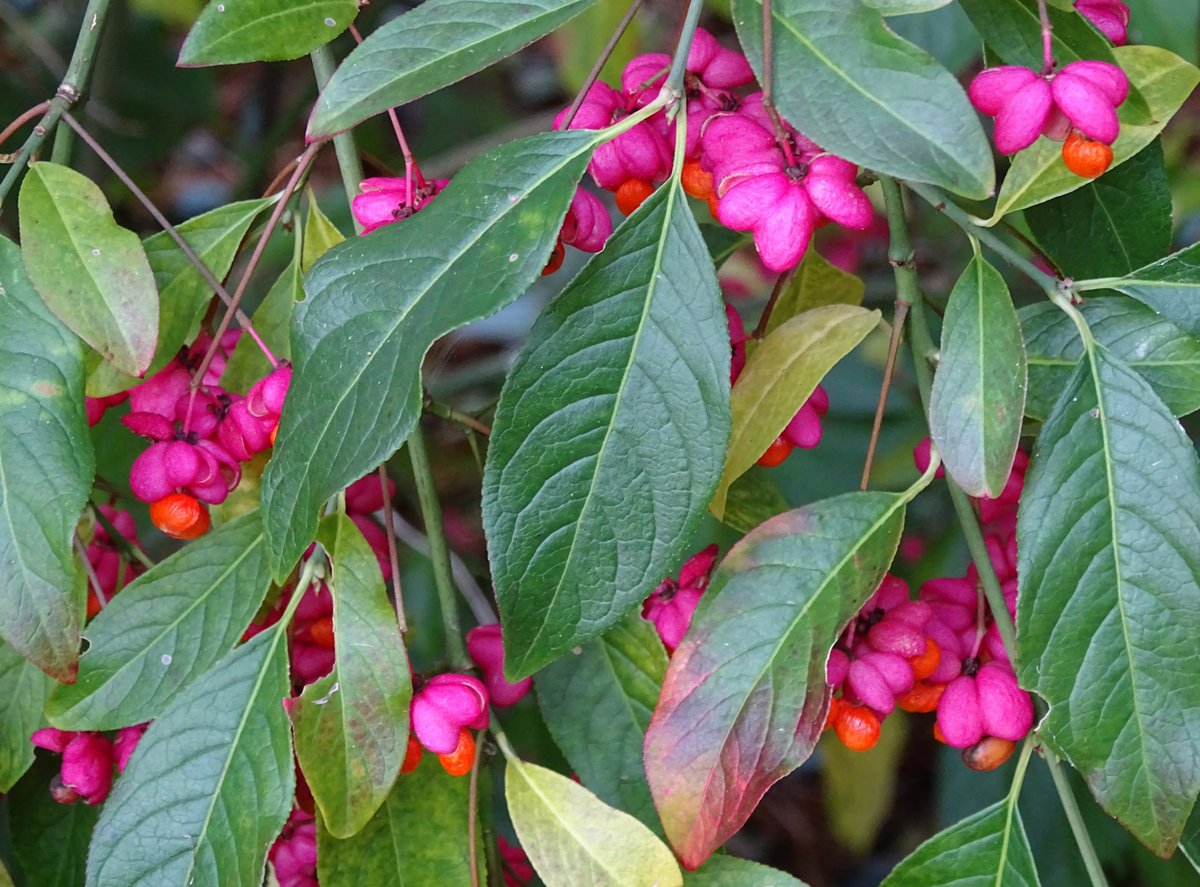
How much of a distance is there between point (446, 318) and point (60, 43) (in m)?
1.82

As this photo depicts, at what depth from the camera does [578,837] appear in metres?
0.81

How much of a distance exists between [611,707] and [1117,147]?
0.50 metres

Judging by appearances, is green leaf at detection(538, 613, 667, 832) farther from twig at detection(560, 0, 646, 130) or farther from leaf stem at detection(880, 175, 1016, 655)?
twig at detection(560, 0, 646, 130)

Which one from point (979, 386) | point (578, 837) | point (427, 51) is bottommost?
point (578, 837)

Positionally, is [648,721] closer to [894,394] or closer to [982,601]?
[982,601]

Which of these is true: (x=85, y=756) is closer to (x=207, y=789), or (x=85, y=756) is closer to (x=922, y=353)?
(x=207, y=789)

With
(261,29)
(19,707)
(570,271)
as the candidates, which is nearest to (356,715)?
(19,707)

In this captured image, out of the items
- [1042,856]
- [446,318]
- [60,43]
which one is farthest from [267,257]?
[1042,856]

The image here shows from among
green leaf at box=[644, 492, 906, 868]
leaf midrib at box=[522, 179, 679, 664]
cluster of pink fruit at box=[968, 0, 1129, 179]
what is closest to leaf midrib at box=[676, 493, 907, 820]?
green leaf at box=[644, 492, 906, 868]

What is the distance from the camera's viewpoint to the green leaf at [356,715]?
2.50ft

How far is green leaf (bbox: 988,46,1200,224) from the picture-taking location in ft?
2.64

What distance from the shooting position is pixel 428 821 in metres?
0.85

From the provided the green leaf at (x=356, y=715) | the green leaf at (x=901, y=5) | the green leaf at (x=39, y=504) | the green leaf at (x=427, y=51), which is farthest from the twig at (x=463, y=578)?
the green leaf at (x=901, y=5)

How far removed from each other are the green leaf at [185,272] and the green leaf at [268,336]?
35 mm
